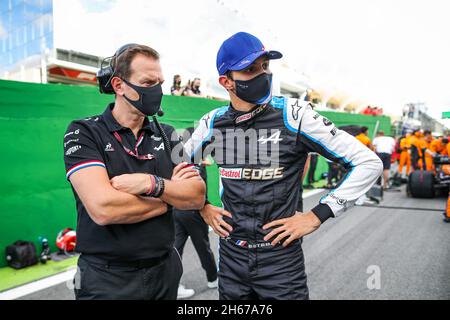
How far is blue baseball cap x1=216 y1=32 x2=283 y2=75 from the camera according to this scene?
5.72 feet

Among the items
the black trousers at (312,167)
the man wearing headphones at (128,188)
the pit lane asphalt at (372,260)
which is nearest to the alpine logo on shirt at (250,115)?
the man wearing headphones at (128,188)

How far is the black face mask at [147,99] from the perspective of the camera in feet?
5.82

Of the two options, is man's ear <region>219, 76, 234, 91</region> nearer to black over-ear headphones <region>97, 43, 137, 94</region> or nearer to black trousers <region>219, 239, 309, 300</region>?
black over-ear headphones <region>97, 43, 137, 94</region>

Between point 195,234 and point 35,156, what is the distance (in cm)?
228

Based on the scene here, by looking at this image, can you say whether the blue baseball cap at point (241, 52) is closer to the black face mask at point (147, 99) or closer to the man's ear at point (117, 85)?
the black face mask at point (147, 99)

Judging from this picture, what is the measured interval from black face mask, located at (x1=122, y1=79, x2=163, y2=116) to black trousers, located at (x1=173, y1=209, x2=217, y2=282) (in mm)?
1726

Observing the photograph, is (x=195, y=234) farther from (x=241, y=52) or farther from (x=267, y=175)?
Answer: (x=241, y=52)

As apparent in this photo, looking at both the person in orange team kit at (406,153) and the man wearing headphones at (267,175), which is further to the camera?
the person in orange team kit at (406,153)

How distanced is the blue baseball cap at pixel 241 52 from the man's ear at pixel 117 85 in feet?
1.77

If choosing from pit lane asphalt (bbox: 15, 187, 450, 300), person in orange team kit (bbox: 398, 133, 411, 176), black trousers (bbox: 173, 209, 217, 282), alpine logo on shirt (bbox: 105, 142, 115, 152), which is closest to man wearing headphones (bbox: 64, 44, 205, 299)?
alpine logo on shirt (bbox: 105, 142, 115, 152)

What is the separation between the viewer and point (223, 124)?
1.90m
